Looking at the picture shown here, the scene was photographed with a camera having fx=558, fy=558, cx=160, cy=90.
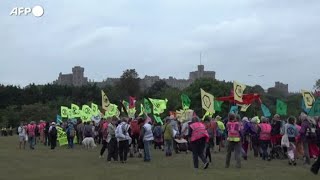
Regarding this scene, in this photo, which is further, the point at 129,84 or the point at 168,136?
the point at 129,84

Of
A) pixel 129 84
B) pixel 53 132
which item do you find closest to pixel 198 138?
pixel 53 132

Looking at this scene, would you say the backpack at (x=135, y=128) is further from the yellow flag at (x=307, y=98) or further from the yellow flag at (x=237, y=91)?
the yellow flag at (x=307, y=98)

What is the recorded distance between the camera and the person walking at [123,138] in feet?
70.2

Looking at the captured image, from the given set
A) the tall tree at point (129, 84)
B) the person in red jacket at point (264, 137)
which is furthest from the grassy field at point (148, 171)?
the tall tree at point (129, 84)

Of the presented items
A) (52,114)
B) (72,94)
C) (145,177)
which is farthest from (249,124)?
(72,94)

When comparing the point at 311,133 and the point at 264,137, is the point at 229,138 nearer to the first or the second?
the point at 311,133

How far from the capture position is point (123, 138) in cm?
2153

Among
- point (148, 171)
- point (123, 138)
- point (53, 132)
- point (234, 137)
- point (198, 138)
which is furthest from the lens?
point (53, 132)

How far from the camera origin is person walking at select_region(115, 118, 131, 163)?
842 inches

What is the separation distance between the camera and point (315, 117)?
19797mm

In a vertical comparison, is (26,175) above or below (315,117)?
below

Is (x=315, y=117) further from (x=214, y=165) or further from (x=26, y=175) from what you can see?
(x=26, y=175)

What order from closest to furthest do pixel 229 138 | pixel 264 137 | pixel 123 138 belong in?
pixel 229 138 → pixel 123 138 → pixel 264 137

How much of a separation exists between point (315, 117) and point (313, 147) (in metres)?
2.13
